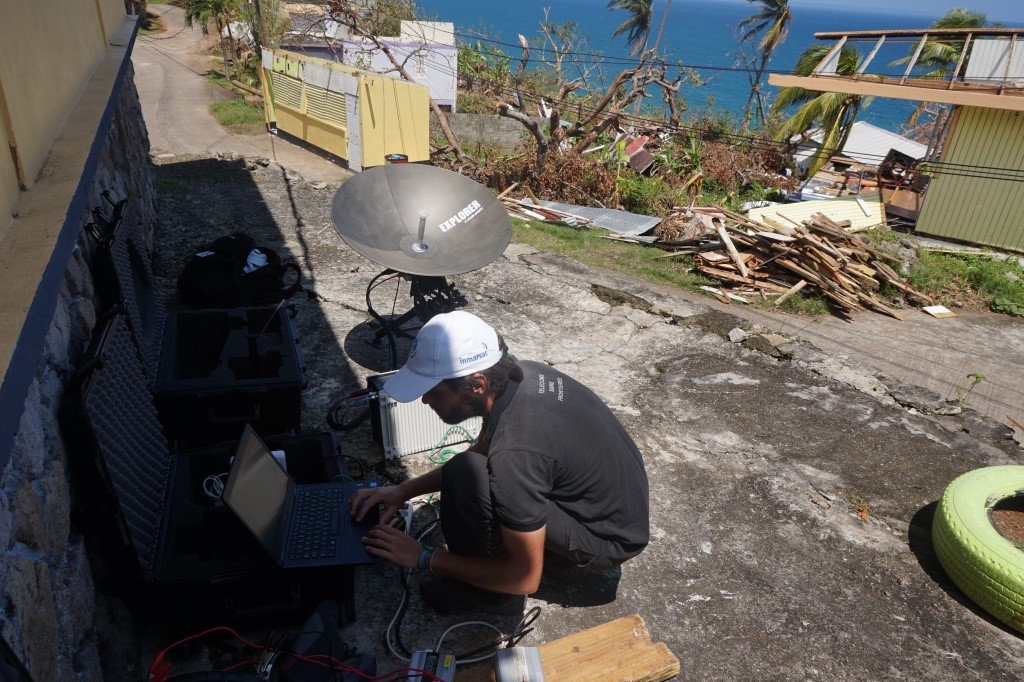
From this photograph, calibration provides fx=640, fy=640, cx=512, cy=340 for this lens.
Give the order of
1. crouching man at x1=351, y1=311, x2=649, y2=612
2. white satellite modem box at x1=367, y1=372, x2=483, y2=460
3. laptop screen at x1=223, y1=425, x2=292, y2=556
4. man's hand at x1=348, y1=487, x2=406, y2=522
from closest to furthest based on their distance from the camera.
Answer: laptop screen at x1=223, y1=425, x2=292, y2=556
crouching man at x1=351, y1=311, x2=649, y2=612
man's hand at x1=348, y1=487, x2=406, y2=522
white satellite modem box at x1=367, y1=372, x2=483, y2=460

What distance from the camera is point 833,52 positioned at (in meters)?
16.6

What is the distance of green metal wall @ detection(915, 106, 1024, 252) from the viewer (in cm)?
1323

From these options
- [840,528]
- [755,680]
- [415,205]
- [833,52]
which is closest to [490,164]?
[833,52]

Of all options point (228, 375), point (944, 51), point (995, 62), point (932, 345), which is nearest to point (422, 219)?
point (228, 375)

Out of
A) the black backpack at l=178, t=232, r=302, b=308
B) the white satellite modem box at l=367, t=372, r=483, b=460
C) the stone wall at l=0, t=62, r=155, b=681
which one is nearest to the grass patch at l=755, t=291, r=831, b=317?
the white satellite modem box at l=367, t=372, r=483, b=460

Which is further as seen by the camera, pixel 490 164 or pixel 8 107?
pixel 490 164

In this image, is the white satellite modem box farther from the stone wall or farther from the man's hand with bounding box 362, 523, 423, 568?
the stone wall

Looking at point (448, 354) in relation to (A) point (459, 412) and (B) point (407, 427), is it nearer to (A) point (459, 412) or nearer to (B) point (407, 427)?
(A) point (459, 412)

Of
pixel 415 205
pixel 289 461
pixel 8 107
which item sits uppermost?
pixel 8 107

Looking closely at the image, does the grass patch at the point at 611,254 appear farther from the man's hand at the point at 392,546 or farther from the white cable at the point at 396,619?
the man's hand at the point at 392,546

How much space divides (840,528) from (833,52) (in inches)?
640

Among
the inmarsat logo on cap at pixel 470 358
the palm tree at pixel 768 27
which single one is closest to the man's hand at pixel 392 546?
the inmarsat logo on cap at pixel 470 358

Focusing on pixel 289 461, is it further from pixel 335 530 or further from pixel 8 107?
pixel 8 107

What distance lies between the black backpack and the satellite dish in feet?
4.74
